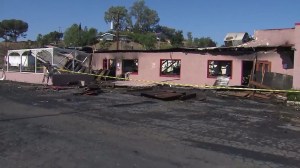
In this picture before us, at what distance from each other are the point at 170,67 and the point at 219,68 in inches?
168

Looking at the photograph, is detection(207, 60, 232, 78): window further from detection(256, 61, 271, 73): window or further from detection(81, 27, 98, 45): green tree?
detection(81, 27, 98, 45): green tree

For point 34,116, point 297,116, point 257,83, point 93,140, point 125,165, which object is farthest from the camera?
point 257,83

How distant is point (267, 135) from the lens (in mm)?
10656

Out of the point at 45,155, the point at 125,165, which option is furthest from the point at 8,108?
the point at 125,165

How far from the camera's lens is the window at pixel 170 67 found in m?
30.7

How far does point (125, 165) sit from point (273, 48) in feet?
64.9

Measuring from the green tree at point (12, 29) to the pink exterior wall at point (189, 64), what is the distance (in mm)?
106713

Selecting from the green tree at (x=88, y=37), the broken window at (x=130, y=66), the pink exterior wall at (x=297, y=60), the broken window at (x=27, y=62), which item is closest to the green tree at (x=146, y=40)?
the green tree at (x=88, y=37)

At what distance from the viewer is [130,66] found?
3475cm

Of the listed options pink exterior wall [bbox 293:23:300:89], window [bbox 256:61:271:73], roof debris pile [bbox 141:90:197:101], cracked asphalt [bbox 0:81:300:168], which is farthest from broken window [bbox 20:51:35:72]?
pink exterior wall [bbox 293:23:300:89]

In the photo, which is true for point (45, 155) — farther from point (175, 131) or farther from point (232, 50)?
point (232, 50)

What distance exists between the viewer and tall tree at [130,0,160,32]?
14488cm

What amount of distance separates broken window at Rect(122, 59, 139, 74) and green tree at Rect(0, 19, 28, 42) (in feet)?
351

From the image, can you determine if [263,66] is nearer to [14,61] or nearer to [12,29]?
[14,61]
